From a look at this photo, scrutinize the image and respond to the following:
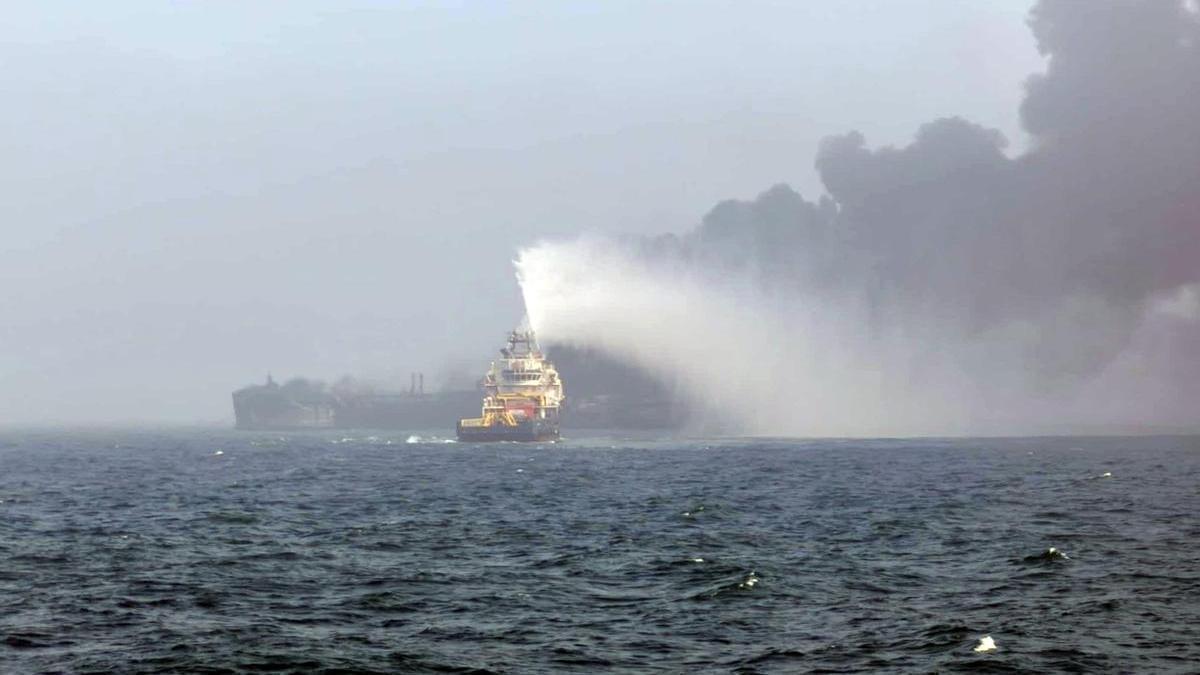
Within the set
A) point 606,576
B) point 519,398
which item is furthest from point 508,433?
point 606,576

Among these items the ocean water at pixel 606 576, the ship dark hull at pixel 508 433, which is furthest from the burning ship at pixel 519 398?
the ocean water at pixel 606 576

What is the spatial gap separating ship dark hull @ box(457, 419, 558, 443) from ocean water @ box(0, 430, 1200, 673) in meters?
66.3

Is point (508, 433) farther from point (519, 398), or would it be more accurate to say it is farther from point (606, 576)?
point (606, 576)

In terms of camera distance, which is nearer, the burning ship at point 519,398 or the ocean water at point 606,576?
the ocean water at point 606,576

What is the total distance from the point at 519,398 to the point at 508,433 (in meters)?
10.9

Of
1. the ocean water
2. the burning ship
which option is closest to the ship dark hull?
the burning ship

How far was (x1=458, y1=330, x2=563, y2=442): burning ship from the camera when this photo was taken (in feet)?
501

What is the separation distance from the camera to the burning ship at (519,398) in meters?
153

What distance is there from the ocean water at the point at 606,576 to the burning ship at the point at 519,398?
68832 mm

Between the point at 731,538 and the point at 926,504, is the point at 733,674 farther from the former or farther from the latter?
the point at 926,504

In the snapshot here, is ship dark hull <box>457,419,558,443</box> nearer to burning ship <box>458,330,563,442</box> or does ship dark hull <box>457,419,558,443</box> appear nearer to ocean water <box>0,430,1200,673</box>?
burning ship <box>458,330,563,442</box>

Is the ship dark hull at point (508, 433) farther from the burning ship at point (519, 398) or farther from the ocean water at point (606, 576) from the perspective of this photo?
the ocean water at point (606, 576)

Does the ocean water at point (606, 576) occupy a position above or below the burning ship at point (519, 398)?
below

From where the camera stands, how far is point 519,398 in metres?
160
